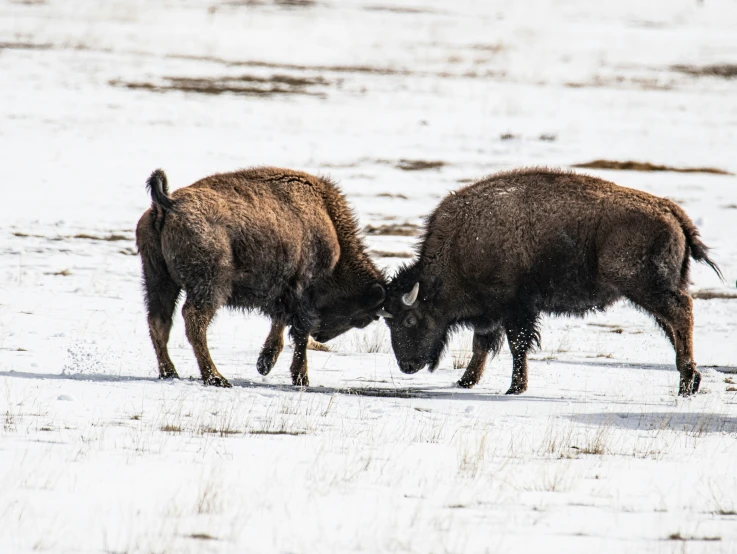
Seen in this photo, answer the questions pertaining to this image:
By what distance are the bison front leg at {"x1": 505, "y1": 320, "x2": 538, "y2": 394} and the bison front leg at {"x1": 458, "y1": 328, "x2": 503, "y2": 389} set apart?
0.42 m

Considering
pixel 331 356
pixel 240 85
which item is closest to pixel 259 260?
pixel 331 356

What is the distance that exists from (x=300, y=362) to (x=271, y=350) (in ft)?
0.97

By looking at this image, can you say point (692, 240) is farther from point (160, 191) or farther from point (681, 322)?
point (160, 191)

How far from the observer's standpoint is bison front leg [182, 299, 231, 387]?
7.73 m

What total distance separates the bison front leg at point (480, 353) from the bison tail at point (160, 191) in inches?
124

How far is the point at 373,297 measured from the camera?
30.1ft

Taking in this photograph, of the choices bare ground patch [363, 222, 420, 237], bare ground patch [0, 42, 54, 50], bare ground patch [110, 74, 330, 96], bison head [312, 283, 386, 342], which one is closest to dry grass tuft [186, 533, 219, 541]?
bison head [312, 283, 386, 342]

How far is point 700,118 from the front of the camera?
2678 centimetres

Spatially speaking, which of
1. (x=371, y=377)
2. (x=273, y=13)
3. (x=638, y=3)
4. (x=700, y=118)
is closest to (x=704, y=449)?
(x=371, y=377)

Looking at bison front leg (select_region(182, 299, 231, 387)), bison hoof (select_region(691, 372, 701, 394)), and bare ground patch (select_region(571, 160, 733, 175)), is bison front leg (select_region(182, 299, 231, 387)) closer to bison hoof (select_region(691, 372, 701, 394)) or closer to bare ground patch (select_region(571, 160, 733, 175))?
bison hoof (select_region(691, 372, 701, 394))

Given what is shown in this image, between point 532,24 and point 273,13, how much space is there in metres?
10.5

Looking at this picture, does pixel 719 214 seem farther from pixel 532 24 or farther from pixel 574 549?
pixel 532 24

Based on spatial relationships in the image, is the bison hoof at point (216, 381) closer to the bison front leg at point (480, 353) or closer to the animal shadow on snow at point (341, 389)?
the animal shadow on snow at point (341, 389)

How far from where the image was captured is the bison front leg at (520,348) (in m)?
8.68
